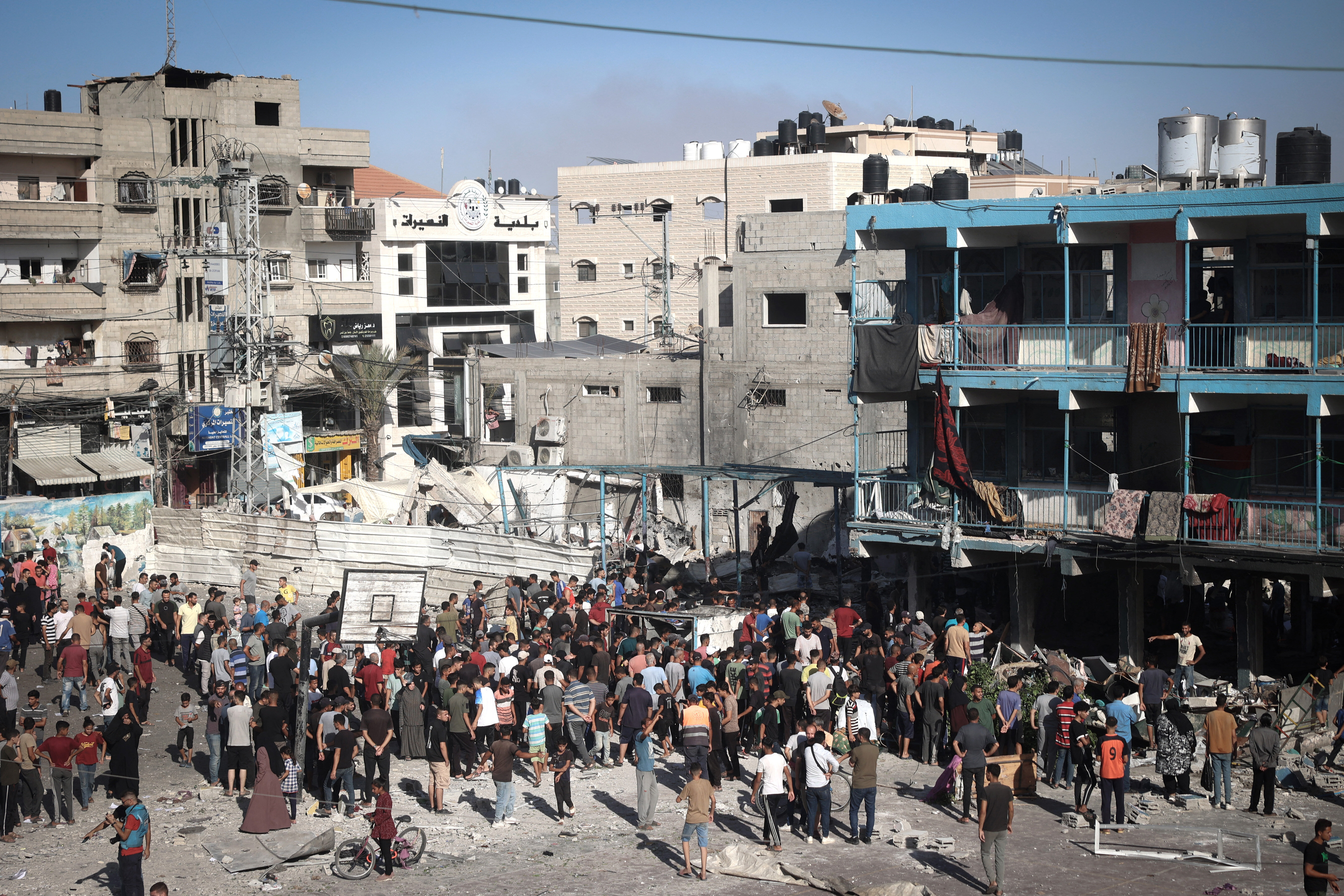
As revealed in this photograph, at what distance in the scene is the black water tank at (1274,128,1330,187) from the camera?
21.4m

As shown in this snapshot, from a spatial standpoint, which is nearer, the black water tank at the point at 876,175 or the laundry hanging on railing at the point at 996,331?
the laundry hanging on railing at the point at 996,331

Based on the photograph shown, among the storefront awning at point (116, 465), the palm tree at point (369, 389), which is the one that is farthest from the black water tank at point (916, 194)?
the storefront awning at point (116, 465)

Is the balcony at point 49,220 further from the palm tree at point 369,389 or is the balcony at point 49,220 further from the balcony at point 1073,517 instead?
the balcony at point 1073,517

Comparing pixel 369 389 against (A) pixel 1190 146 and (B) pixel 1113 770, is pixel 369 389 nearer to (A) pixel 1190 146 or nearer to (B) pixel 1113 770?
(A) pixel 1190 146

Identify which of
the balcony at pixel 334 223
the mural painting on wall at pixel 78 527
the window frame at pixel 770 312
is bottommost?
the mural painting on wall at pixel 78 527

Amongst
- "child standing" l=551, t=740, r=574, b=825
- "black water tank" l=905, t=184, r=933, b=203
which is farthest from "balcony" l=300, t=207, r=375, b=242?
"child standing" l=551, t=740, r=574, b=825

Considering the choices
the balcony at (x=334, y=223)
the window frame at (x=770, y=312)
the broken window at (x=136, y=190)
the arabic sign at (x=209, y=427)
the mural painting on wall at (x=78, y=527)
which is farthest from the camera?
the balcony at (x=334, y=223)

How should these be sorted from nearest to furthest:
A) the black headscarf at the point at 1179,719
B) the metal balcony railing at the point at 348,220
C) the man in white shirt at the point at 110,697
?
the black headscarf at the point at 1179,719 → the man in white shirt at the point at 110,697 → the metal balcony railing at the point at 348,220

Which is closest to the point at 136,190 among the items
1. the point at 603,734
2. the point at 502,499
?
the point at 502,499

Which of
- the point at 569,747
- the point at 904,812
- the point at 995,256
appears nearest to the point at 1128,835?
the point at 904,812

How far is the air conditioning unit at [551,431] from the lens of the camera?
40.2 meters

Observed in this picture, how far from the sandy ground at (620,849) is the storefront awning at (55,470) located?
79.2 feet

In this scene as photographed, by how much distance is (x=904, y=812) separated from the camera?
15.5 metres

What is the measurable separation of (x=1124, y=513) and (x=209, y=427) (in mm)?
27878
